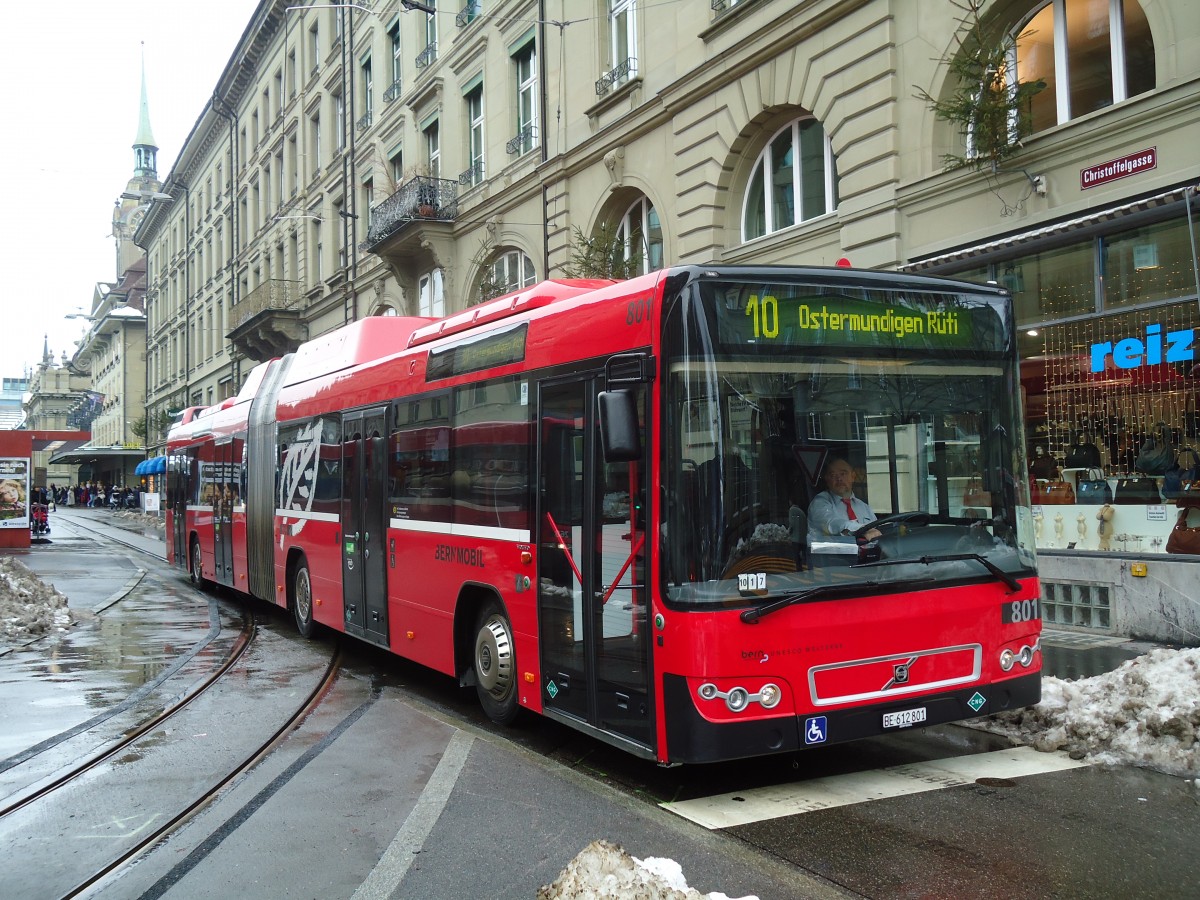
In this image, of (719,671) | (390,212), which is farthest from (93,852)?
(390,212)

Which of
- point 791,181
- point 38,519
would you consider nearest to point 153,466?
point 38,519

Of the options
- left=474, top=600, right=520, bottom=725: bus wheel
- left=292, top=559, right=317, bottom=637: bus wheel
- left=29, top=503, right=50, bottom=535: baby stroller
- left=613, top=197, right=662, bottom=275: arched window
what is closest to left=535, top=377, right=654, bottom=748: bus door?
left=474, top=600, right=520, bottom=725: bus wheel

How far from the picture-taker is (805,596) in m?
5.31

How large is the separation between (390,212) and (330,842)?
23058 millimetres

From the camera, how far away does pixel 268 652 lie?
11203 millimetres

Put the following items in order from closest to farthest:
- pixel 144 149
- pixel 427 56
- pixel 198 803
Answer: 1. pixel 198 803
2. pixel 427 56
3. pixel 144 149

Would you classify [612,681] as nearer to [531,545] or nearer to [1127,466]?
[531,545]

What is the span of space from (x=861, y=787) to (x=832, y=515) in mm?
1599

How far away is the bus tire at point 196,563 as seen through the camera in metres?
17.7

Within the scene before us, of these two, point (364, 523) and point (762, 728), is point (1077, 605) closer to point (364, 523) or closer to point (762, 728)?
point (762, 728)

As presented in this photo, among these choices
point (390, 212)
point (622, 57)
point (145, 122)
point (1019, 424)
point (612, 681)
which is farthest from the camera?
point (145, 122)

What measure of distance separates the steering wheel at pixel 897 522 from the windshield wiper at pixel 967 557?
17cm

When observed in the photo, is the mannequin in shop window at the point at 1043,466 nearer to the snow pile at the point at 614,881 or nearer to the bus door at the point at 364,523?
the bus door at the point at 364,523

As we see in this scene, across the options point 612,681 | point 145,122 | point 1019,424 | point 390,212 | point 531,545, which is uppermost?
point 145,122
